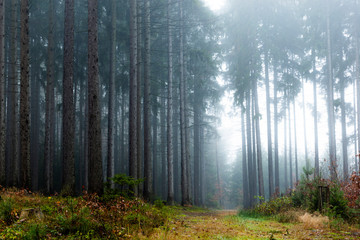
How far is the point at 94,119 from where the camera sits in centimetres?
973

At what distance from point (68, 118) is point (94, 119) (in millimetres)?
2048

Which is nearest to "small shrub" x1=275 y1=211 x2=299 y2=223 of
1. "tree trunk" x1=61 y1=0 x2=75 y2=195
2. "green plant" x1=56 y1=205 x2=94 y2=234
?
"green plant" x1=56 y1=205 x2=94 y2=234

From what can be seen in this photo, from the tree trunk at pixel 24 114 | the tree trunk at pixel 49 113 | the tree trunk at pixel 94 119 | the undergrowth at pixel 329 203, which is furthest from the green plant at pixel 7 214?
the tree trunk at pixel 49 113

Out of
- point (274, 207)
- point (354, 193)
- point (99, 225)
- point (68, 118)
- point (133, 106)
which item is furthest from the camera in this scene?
point (133, 106)

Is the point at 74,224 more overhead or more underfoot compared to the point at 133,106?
more underfoot

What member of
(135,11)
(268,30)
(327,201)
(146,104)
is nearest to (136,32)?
(135,11)

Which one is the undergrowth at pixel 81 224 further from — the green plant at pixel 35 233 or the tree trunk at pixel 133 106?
the tree trunk at pixel 133 106

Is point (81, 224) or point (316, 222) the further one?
point (316, 222)

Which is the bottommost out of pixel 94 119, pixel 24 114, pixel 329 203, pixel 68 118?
pixel 329 203

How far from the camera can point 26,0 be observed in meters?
12.2

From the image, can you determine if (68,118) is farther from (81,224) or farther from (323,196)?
(323,196)

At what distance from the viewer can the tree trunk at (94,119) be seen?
9.41m

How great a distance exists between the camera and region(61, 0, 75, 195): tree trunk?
10.9 meters

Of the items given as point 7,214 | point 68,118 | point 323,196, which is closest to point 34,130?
point 68,118
